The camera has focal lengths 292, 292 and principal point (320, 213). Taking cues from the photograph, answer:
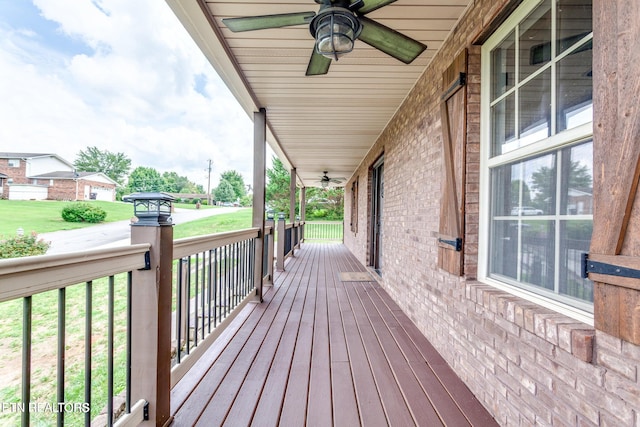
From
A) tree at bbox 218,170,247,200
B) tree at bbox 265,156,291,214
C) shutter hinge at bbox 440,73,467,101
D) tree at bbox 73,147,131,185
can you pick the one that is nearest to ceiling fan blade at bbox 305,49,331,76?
shutter hinge at bbox 440,73,467,101

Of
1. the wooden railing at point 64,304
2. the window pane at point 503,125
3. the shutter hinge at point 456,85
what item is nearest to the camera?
the wooden railing at point 64,304

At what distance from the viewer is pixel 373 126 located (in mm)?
4395

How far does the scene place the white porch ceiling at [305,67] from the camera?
1966mm

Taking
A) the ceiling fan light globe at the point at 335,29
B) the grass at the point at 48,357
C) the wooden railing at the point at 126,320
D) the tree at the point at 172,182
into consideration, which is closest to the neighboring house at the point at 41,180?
the grass at the point at 48,357

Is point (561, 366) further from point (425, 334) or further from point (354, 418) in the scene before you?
point (425, 334)

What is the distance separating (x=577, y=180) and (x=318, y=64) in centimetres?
171

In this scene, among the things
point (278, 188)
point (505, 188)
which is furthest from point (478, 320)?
point (278, 188)

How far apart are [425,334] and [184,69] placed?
17750 mm

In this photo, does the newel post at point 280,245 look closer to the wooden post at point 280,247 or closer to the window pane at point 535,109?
the wooden post at point 280,247

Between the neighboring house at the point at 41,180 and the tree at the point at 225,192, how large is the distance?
32.9 m

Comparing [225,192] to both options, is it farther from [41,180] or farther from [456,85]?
[456,85]

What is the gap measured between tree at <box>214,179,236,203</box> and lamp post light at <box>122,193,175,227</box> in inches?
1491

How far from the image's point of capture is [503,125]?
1725 millimetres

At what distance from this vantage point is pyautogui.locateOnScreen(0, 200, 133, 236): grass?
294cm
